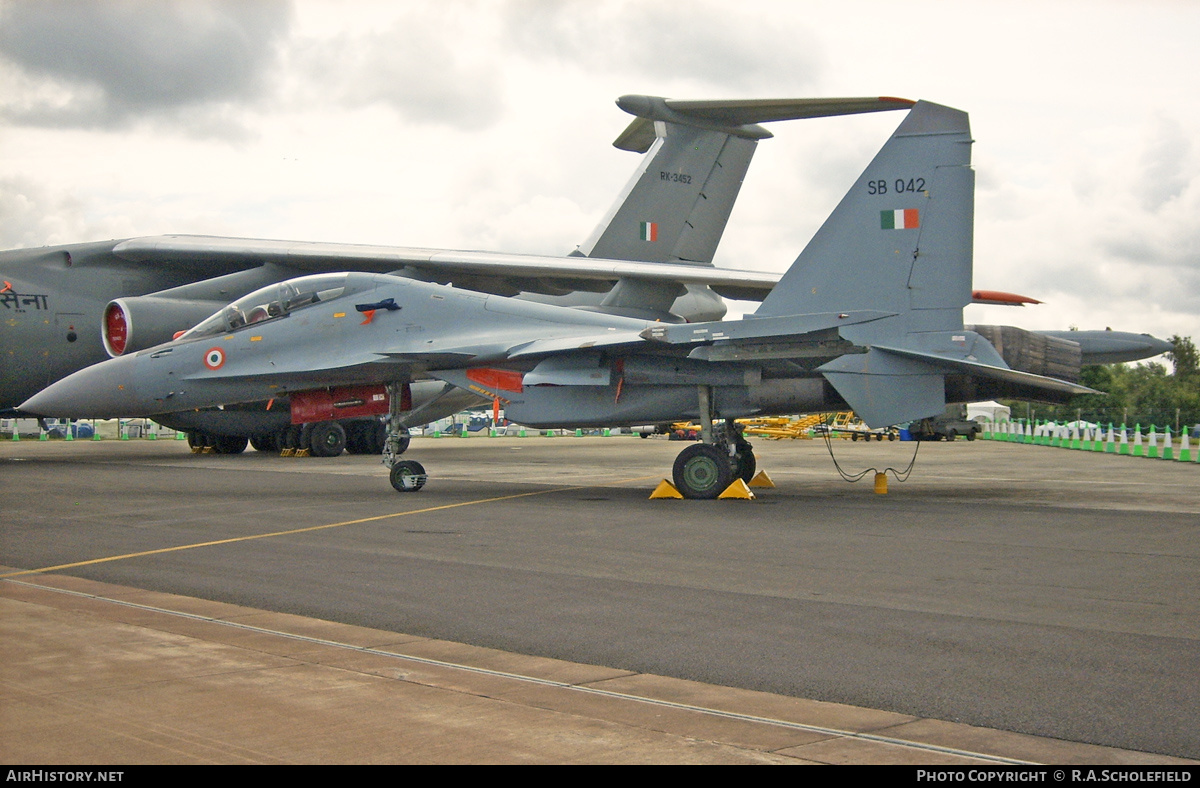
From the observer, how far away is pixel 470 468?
20391 millimetres

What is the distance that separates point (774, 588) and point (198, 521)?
654 centimetres

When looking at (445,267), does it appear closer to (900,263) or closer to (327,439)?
(327,439)

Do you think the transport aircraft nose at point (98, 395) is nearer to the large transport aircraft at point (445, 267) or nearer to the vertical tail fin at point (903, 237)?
the large transport aircraft at point (445, 267)

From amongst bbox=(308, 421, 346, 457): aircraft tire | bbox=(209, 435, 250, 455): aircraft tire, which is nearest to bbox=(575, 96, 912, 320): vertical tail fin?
bbox=(308, 421, 346, 457): aircraft tire

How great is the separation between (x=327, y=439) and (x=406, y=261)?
6.81 m

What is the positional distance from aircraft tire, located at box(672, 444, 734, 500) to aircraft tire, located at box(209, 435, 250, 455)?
52.1ft

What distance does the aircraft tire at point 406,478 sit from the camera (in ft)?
45.6

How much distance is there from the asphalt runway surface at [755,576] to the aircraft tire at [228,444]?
Result: 1052 centimetres

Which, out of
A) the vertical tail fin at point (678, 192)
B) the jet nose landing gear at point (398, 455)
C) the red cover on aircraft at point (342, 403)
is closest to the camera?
the jet nose landing gear at point (398, 455)

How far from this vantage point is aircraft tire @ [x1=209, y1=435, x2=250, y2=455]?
2548 cm

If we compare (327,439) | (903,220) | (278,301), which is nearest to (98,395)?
(278,301)

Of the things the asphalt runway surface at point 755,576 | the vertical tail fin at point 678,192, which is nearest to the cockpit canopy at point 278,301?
the asphalt runway surface at point 755,576

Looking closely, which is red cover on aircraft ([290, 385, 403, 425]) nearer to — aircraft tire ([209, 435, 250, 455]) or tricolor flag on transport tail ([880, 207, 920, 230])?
tricolor flag on transport tail ([880, 207, 920, 230])

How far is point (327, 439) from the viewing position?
24.5 m
